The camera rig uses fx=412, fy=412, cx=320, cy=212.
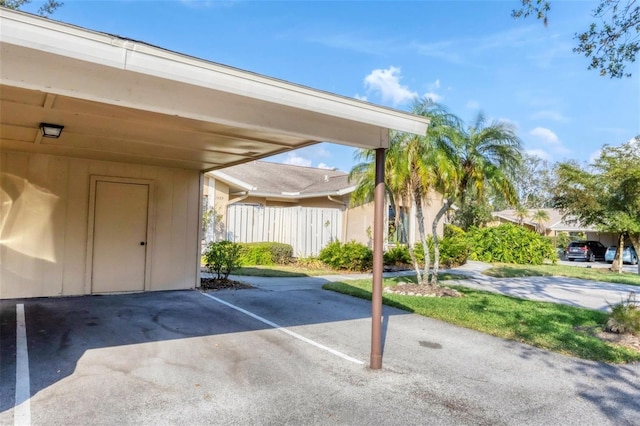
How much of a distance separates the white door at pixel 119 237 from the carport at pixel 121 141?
21 mm

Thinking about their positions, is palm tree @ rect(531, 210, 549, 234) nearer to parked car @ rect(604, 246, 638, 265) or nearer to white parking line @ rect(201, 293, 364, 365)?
parked car @ rect(604, 246, 638, 265)

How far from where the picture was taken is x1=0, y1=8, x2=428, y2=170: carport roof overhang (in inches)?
118

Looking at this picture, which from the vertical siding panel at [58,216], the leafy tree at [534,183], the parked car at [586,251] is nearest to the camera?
the vertical siding panel at [58,216]

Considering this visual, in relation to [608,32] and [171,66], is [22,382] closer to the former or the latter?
[171,66]

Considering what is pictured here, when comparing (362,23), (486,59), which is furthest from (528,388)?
(362,23)

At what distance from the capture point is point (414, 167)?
31.0ft

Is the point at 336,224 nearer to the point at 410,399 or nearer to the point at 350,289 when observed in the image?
the point at 350,289

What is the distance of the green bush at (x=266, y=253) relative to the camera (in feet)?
47.4

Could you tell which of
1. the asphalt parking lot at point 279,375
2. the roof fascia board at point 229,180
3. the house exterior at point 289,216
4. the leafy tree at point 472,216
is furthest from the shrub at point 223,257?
the leafy tree at point 472,216

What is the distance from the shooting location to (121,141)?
665 centimetres

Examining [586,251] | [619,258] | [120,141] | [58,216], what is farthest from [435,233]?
[586,251]

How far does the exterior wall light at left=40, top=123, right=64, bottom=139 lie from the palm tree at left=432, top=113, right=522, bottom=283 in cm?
711

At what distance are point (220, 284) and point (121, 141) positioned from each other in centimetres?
455

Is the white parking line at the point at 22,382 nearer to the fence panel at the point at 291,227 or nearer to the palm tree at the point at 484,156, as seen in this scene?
the palm tree at the point at 484,156
